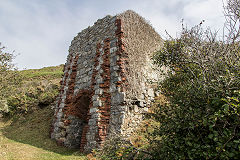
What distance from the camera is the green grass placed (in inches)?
257

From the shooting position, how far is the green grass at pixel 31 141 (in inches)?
257

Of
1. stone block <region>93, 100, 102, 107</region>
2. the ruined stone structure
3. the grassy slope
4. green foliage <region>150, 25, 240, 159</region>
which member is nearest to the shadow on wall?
the grassy slope

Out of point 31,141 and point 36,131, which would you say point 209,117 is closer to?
point 31,141

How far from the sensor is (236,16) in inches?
159

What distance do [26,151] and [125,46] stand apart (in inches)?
238

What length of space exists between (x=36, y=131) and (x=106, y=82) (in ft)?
18.9

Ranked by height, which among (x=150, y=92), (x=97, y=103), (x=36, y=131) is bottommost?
(x=36, y=131)

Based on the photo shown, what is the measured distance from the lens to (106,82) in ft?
24.5

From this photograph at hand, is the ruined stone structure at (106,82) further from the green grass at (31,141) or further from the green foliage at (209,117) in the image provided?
the green foliage at (209,117)

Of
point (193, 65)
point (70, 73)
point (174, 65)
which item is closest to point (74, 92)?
point (70, 73)

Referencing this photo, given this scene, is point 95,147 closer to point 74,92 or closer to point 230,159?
point 74,92

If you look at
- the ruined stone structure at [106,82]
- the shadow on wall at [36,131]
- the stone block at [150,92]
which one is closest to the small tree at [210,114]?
the ruined stone structure at [106,82]

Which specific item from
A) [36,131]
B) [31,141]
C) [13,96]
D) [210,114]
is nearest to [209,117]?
[210,114]

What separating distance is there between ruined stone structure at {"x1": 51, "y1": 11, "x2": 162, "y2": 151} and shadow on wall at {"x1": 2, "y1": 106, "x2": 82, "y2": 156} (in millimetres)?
506
